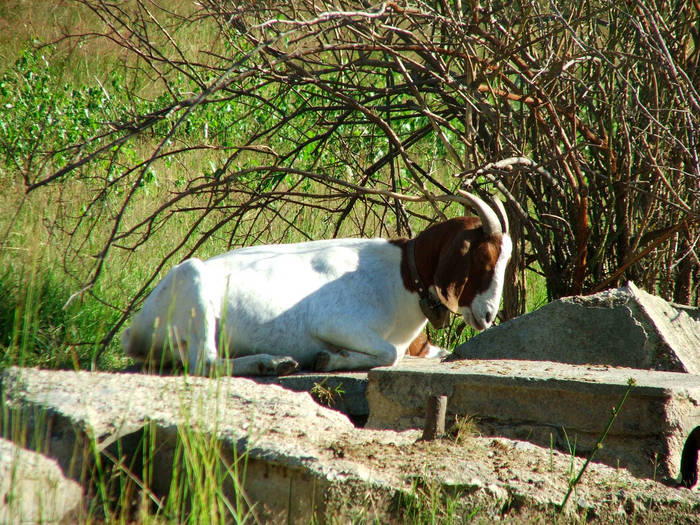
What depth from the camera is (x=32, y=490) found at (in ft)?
8.07

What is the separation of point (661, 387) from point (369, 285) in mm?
1838

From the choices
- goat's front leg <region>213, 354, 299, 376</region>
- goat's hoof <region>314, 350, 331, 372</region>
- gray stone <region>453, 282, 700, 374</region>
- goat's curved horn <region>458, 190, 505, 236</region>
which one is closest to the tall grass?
goat's front leg <region>213, 354, 299, 376</region>

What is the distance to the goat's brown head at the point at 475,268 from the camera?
14.7 feet

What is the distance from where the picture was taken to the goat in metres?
4.43

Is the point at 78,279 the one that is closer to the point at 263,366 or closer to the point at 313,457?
the point at 263,366

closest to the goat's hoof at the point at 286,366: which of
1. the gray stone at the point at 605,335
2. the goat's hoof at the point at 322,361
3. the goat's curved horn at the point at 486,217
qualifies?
the goat's hoof at the point at 322,361

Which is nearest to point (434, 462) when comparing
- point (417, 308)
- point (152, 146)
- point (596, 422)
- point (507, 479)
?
point (507, 479)

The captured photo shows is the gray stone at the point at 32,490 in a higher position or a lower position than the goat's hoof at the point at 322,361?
lower

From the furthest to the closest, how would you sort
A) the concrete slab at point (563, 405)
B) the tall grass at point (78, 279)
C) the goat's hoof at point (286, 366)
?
the goat's hoof at point (286, 366) < the concrete slab at point (563, 405) < the tall grass at point (78, 279)

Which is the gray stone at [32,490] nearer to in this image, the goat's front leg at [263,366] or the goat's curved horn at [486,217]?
the goat's front leg at [263,366]

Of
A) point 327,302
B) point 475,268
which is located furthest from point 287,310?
point 475,268

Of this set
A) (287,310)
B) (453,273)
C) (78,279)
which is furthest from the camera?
(78,279)

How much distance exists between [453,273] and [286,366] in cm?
107

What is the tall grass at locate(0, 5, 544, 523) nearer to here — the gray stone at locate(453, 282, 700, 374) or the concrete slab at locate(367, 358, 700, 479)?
the concrete slab at locate(367, 358, 700, 479)
